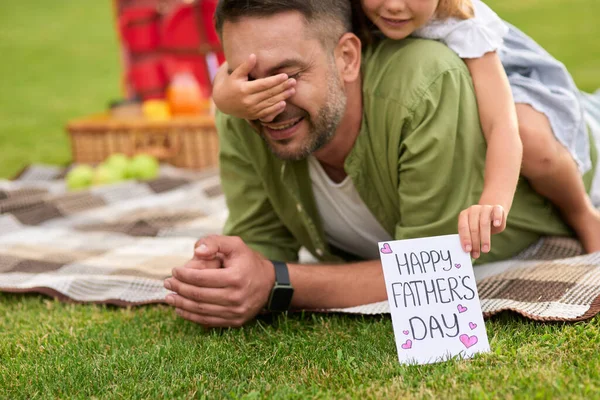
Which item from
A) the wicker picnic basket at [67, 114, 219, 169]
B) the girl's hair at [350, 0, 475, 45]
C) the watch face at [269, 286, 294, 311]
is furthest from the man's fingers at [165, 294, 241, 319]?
the wicker picnic basket at [67, 114, 219, 169]

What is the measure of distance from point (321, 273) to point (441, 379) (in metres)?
0.68

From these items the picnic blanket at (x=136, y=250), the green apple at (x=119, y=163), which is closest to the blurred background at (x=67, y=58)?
the green apple at (x=119, y=163)

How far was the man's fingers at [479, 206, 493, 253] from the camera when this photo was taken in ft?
6.00

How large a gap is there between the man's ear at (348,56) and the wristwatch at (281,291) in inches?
22.9

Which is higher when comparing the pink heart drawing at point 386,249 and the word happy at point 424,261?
the pink heart drawing at point 386,249

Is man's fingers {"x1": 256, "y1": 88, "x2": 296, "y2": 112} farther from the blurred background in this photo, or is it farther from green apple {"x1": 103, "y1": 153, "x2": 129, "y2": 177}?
the blurred background

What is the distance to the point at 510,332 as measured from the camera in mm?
2029

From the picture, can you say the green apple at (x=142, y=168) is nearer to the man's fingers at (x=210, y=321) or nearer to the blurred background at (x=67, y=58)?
the blurred background at (x=67, y=58)

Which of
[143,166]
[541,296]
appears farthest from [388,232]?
[143,166]

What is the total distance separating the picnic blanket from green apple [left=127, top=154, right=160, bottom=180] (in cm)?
9

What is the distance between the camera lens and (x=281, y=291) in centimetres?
224

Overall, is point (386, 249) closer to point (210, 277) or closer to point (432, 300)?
point (432, 300)

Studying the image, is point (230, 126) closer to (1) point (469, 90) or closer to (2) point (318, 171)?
(2) point (318, 171)

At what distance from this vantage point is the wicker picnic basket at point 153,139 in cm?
503
